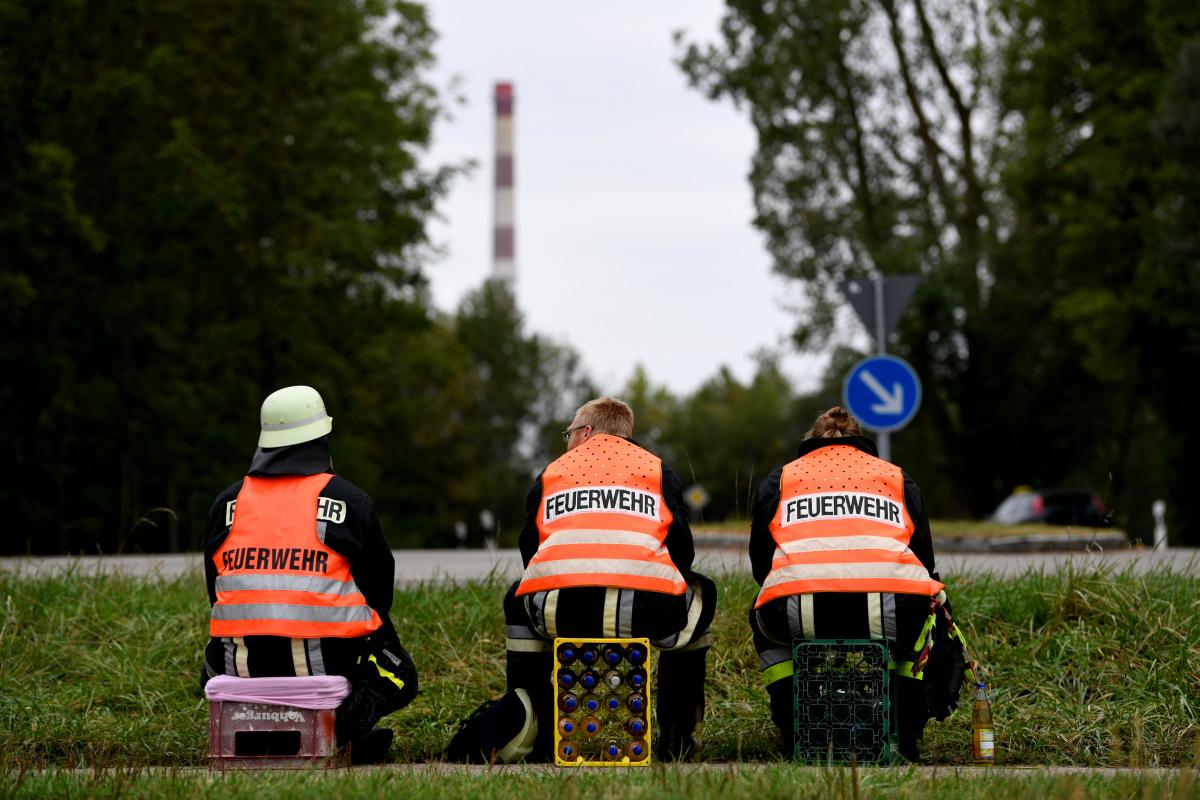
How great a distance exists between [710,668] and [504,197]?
262 ft

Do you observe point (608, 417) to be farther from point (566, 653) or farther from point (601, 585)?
point (566, 653)

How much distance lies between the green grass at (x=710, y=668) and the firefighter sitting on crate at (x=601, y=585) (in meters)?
0.59

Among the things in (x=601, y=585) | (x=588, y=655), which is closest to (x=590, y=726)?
(x=588, y=655)

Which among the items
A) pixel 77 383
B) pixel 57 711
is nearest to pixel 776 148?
pixel 77 383

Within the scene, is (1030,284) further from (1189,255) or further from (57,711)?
(57,711)

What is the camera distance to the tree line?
26750 millimetres

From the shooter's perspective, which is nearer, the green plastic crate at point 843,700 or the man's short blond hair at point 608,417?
the green plastic crate at point 843,700

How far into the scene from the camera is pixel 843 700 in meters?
6.82

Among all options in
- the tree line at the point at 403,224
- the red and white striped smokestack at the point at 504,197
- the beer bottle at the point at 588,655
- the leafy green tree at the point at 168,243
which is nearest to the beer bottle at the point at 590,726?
the beer bottle at the point at 588,655

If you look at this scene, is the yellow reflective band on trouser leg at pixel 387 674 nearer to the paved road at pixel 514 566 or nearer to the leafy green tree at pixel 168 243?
the paved road at pixel 514 566

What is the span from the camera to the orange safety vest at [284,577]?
6828mm

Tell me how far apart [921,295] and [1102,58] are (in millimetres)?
5899

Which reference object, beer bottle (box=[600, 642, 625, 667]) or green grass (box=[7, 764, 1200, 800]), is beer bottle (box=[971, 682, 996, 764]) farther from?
beer bottle (box=[600, 642, 625, 667])

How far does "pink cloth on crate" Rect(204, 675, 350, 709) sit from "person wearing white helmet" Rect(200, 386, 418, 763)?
0.39 ft
